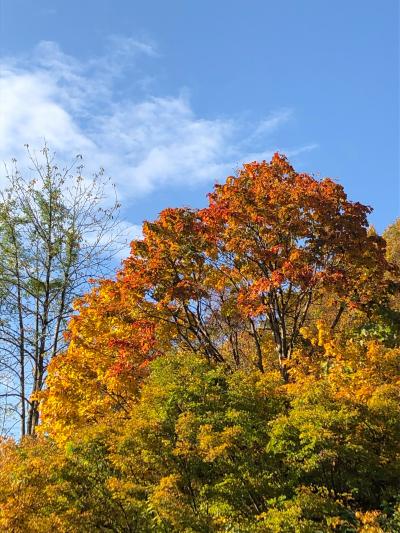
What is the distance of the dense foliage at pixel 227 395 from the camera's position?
623 cm

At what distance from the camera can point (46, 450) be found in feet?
25.4

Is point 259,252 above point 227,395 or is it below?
above

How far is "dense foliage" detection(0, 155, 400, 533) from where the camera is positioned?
6.23 meters

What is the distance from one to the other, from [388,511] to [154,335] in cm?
721

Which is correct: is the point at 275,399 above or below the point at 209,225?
below

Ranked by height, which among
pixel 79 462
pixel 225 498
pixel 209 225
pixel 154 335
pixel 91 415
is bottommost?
pixel 225 498

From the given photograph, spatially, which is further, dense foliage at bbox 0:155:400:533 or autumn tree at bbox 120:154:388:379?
autumn tree at bbox 120:154:388:379

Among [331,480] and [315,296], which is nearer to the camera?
[331,480]

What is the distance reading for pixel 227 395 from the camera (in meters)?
8.04

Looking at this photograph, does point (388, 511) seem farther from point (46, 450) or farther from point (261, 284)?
point (261, 284)

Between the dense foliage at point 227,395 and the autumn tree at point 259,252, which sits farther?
the autumn tree at point 259,252

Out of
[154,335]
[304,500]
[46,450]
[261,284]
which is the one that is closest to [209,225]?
[261,284]

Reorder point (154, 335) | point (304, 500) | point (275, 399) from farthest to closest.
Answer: point (154, 335) → point (275, 399) → point (304, 500)

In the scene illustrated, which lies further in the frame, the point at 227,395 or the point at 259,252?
the point at 259,252
